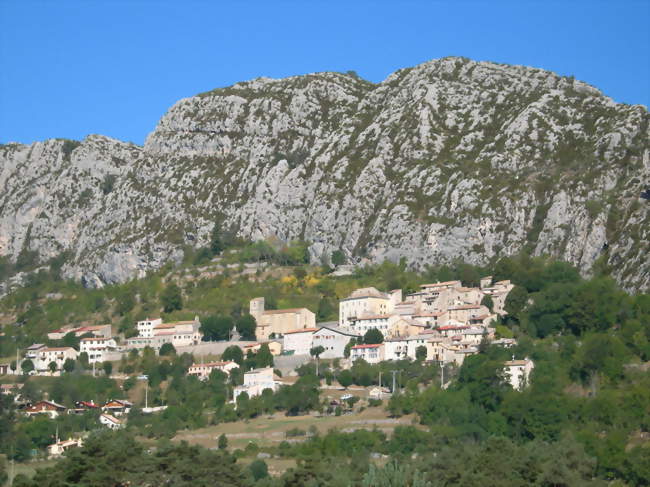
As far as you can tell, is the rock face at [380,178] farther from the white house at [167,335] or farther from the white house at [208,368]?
the white house at [208,368]

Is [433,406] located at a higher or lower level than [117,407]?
higher

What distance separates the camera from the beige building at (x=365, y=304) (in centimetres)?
12862

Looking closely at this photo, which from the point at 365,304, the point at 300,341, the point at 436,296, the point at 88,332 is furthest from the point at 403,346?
the point at 88,332

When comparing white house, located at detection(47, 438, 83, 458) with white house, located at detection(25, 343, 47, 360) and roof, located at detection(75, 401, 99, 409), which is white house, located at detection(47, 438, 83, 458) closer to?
roof, located at detection(75, 401, 99, 409)

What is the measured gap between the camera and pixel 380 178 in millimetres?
161500

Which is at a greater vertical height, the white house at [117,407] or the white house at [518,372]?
the white house at [518,372]

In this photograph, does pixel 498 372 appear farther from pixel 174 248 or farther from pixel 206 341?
pixel 174 248

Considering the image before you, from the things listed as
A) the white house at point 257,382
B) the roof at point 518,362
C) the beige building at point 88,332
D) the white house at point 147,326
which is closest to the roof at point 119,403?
the white house at point 257,382

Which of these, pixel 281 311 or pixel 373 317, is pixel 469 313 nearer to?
pixel 373 317

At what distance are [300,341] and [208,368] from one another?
10.0m

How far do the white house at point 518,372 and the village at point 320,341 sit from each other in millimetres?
82

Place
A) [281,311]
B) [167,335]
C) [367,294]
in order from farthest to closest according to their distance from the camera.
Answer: [167,335]
[281,311]
[367,294]

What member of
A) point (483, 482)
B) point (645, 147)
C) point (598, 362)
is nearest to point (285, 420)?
point (598, 362)

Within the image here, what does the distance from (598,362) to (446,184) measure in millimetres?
60808
